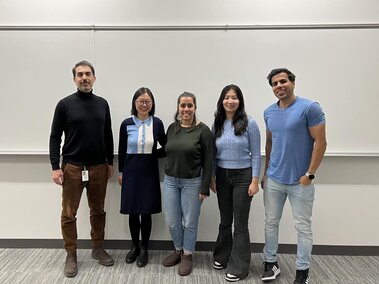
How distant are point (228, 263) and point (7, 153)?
2178 millimetres

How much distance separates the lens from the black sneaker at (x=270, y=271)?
7.43 feet

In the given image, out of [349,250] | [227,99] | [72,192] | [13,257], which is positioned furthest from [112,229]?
[349,250]

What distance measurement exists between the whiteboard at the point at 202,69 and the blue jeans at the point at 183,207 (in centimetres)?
68

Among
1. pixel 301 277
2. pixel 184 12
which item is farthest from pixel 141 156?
pixel 301 277

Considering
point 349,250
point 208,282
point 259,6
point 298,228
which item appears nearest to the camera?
point 298,228

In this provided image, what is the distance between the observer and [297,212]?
2.10 m

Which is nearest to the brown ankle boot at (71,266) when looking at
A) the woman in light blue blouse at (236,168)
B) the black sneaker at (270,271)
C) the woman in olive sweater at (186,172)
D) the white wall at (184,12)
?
the woman in olive sweater at (186,172)

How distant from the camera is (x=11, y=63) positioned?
2627 millimetres

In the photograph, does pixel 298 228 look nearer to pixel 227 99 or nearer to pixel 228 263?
pixel 228 263

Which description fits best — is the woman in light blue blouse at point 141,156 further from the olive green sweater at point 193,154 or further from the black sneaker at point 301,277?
the black sneaker at point 301,277

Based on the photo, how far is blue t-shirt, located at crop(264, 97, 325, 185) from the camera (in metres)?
1.97

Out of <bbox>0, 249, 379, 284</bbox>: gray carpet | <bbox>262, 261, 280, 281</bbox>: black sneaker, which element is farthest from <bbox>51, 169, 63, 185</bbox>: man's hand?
<bbox>262, 261, 280, 281</bbox>: black sneaker

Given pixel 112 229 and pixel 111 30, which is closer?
pixel 111 30

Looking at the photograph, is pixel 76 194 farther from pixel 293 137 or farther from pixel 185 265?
pixel 293 137
